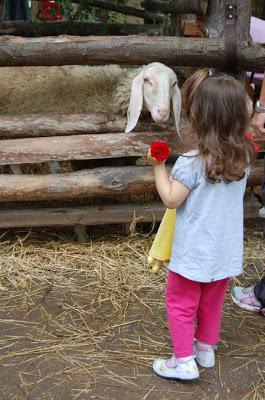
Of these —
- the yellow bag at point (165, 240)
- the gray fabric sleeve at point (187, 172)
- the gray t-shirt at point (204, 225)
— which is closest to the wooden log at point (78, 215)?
the yellow bag at point (165, 240)

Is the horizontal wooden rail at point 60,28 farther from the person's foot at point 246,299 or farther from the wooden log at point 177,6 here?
the person's foot at point 246,299

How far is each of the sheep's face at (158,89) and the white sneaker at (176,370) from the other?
153cm

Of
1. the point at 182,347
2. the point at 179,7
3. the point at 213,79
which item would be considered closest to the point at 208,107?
the point at 213,79

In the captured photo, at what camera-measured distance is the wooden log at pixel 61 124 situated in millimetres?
3830

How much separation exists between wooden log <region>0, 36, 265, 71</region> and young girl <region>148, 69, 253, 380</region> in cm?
151

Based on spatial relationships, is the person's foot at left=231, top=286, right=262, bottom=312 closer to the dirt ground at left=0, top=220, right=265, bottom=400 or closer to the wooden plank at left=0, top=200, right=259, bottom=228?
the dirt ground at left=0, top=220, right=265, bottom=400

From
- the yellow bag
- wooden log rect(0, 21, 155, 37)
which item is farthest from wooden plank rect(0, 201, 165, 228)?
wooden log rect(0, 21, 155, 37)

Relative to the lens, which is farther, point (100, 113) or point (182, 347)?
point (100, 113)

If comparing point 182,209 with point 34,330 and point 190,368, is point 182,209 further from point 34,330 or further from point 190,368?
point 34,330

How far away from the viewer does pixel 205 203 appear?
2.17 meters

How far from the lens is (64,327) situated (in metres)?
2.88

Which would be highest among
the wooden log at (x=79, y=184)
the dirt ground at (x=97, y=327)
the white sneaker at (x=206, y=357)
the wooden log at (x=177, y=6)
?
the wooden log at (x=177, y=6)

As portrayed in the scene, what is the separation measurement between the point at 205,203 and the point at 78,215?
Answer: 1898 mm

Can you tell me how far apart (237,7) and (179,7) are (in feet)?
6.31
